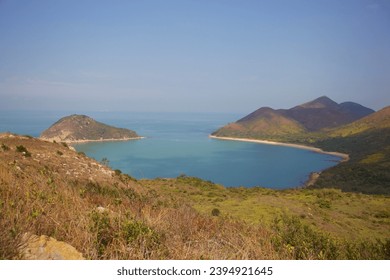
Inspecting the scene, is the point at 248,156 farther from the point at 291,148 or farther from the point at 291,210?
the point at 291,210

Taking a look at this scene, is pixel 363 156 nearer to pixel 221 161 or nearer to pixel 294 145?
pixel 221 161

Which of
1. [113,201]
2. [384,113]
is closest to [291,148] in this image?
[384,113]

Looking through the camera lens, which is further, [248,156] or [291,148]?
[291,148]

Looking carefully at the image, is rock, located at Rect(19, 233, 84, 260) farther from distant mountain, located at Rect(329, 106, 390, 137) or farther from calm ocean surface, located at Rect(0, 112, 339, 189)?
distant mountain, located at Rect(329, 106, 390, 137)

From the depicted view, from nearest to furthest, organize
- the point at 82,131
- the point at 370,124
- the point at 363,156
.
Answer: the point at 363,156, the point at 370,124, the point at 82,131

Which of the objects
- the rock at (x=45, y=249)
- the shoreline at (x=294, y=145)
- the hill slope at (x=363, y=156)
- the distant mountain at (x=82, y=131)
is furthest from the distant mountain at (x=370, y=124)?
the rock at (x=45, y=249)

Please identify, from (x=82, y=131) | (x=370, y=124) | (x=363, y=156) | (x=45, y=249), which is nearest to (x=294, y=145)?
(x=370, y=124)

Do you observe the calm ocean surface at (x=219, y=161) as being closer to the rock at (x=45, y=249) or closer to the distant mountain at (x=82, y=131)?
the distant mountain at (x=82, y=131)
